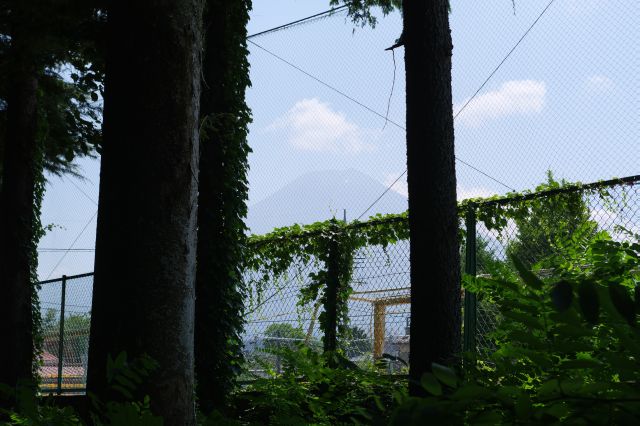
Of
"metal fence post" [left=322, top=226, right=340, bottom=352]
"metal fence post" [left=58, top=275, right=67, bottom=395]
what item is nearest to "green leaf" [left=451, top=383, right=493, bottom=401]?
"metal fence post" [left=322, top=226, right=340, bottom=352]

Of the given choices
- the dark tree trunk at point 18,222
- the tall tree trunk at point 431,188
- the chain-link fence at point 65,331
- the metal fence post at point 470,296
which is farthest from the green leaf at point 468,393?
the chain-link fence at point 65,331

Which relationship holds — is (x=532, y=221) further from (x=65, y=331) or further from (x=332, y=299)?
(x=65, y=331)

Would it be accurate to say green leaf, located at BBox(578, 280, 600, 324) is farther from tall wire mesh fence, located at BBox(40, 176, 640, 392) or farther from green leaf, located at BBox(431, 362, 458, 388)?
tall wire mesh fence, located at BBox(40, 176, 640, 392)

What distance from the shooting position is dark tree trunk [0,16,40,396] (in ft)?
30.7

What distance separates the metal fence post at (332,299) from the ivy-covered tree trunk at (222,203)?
0.89 m

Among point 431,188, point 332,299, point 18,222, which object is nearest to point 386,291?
point 332,299

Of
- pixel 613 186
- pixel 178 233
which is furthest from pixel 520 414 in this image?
pixel 613 186

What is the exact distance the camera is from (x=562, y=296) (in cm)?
95

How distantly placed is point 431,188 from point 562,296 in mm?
3181

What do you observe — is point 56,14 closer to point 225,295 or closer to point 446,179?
point 225,295

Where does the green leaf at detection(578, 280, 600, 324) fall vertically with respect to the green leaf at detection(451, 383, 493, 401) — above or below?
above

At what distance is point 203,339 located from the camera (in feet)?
24.0

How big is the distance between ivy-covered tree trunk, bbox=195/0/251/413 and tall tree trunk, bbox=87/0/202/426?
4.04 m

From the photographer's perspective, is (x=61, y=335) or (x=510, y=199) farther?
(x=61, y=335)
